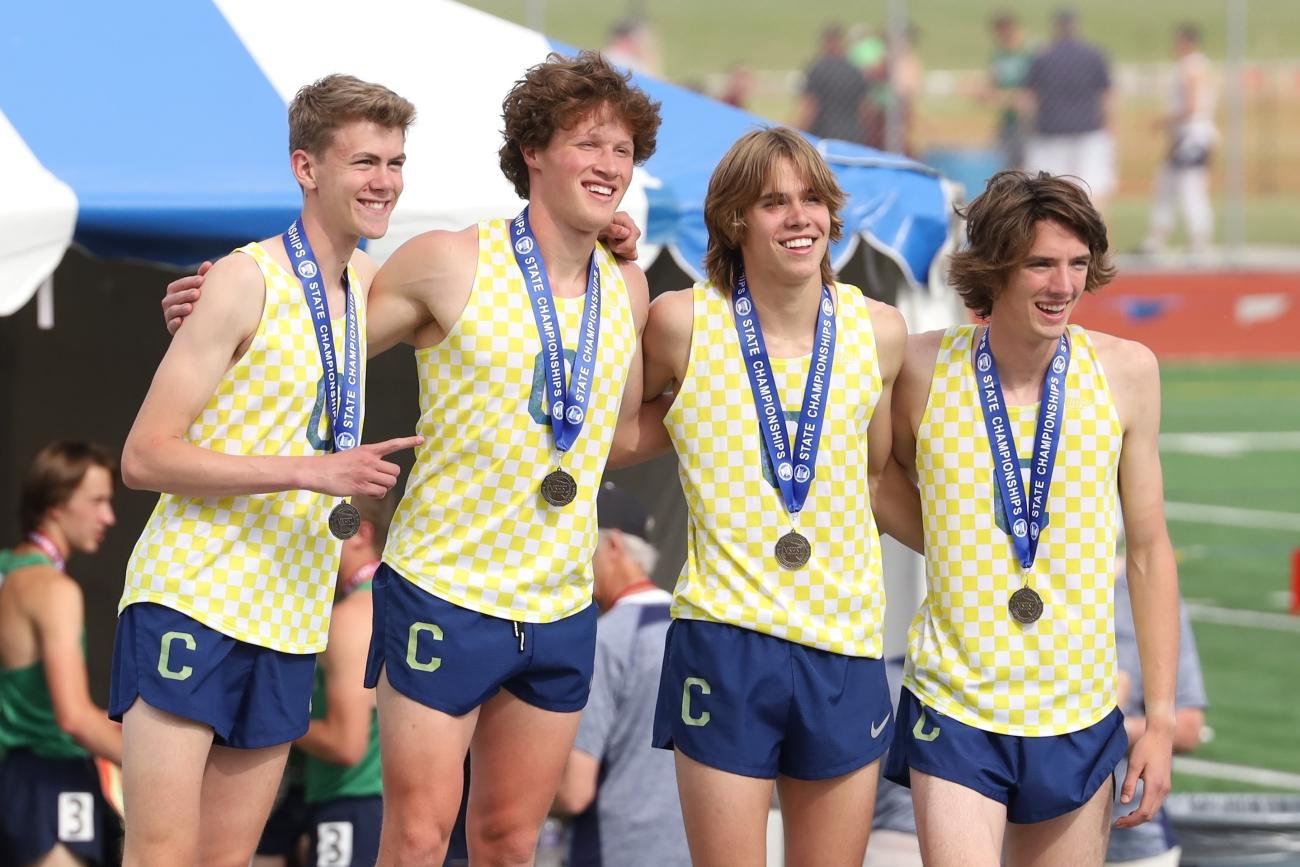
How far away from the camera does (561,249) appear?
3885mm

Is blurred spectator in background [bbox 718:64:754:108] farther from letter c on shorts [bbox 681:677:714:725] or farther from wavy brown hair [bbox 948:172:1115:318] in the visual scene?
letter c on shorts [bbox 681:677:714:725]

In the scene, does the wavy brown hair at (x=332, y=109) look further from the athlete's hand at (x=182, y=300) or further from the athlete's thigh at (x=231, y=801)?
the athlete's thigh at (x=231, y=801)

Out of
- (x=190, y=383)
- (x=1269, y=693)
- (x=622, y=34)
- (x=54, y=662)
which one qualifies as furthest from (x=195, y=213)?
(x=622, y=34)

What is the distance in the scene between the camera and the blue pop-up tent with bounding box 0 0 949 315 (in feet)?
15.4

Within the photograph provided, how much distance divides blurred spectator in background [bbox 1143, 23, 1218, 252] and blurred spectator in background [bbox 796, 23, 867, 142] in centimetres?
404

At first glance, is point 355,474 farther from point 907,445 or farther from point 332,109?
point 907,445

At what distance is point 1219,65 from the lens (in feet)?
97.9

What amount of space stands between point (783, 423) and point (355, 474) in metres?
0.86

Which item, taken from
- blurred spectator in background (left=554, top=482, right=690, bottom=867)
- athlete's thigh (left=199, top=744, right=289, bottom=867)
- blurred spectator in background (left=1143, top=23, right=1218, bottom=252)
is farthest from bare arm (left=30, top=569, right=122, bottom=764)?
→ blurred spectator in background (left=1143, top=23, right=1218, bottom=252)

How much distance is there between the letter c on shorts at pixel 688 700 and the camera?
3803 mm

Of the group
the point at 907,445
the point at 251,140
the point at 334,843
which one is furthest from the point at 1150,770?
the point at 251,140

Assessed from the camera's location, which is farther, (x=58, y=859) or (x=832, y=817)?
(x=58, y=859)

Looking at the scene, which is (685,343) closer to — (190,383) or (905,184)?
(190,383)

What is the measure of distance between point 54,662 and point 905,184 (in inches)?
113
